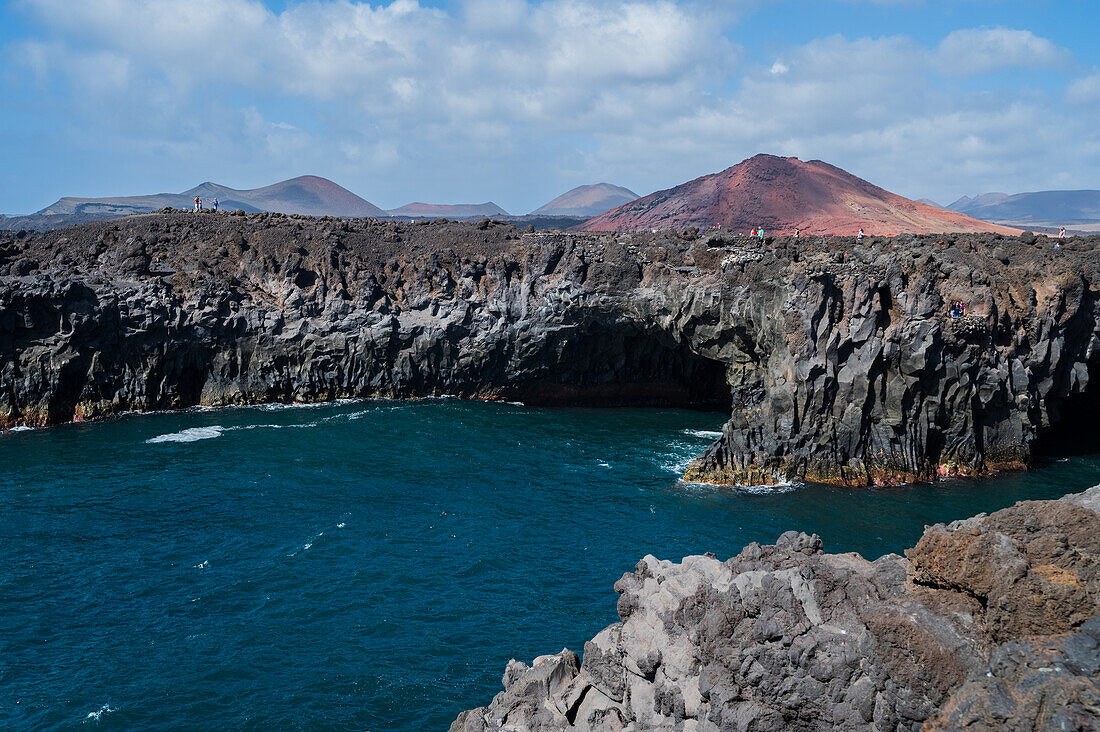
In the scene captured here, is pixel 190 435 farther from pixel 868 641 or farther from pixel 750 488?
pixel 868 641

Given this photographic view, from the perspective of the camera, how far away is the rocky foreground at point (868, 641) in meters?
14.3

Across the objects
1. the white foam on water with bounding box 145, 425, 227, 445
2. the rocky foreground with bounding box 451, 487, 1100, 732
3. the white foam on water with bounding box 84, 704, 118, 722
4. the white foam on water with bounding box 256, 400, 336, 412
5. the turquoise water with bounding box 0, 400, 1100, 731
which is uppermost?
the rocky foreground with bounding box 451, 487, 1100, 732

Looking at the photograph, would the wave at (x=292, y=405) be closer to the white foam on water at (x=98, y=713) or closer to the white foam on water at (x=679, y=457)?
the white foam on water at (x=679, y=457)

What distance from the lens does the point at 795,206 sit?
112m

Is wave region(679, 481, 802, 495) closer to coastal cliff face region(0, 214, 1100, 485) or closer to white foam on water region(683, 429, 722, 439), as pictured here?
coastal cliff face region(0, 214, 1100, 485)

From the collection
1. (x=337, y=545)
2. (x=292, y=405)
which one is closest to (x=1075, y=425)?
(x=337, y=545)

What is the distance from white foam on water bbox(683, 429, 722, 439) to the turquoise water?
0.35 meters

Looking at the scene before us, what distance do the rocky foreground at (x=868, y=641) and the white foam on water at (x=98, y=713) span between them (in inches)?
593

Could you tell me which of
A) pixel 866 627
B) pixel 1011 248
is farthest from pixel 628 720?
pixel 1011 248

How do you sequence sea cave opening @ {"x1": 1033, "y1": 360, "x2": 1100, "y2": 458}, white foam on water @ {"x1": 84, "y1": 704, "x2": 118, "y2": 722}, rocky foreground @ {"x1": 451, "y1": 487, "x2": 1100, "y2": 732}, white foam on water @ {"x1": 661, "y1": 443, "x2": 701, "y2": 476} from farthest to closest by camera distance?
sea cave opening @ {"x1": 1033, "y1": 360, "x2": 1100, "y2": 458} < white foam on water @ {"x1": 661, "y1": 443, "x2": 701, "y2": 476} < white foam on water @ {"x1": 84, "y1": 704, "x2": 118, "y2": 722} < rocky foreground @ {"x1": 451, "y1": 487, "x2": 1100, "y2": 732}

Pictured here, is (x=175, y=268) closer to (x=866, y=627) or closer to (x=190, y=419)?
(x=190, y=419)

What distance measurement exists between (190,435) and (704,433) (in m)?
41.1

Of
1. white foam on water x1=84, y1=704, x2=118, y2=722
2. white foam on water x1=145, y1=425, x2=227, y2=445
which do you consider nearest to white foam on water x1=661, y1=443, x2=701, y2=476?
white foam on water x1=145, y1=425, x2=227, y2=445

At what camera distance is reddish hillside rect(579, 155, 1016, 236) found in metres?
103
